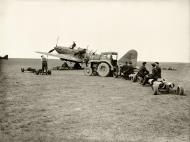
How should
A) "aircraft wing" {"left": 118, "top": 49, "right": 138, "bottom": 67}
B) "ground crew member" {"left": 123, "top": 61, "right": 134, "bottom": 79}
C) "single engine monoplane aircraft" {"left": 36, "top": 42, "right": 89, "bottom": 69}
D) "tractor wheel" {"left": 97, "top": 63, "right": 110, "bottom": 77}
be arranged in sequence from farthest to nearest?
"single engine monoplane aircraft" {"left": 36, "top": 42, "right": 89, "bottom": 69}, "aircraft wing" {"left": 118, "top": 49, "right": 138, "bottom": 67}, "tractor wheel" {"left": 97, "top": 63, "right": 110, "bottom": 77}, "ground crew member" {"left": 123, "top": 61, "right": 134, "bottom": 79}

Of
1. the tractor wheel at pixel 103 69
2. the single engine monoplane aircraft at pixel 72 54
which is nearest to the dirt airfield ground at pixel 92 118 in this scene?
the tractor wheel at pixel 103 69

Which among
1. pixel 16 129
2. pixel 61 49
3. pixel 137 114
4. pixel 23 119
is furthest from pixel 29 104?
pixel 61 49

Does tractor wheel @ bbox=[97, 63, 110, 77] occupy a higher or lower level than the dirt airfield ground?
higher

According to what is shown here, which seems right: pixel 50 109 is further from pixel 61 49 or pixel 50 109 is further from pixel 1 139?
pixel 61 49

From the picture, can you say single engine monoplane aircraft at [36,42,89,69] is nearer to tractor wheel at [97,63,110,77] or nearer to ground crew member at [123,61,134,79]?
tractor wheel at [97,63,110,77]

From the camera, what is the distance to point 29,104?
9.66 m

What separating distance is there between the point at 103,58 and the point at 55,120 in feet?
48.9

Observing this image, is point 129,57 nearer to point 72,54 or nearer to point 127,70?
point 127,70

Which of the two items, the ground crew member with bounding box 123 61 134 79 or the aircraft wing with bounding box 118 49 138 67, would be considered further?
the aircraft wing with bounding box 118 49 138 67

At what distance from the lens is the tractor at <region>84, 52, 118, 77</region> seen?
71.3ft

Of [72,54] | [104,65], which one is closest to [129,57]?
[104,65]

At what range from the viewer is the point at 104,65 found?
72.0 ft

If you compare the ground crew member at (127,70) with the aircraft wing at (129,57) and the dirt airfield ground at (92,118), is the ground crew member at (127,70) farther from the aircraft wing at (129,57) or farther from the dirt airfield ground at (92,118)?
the dirt airfield ground at (92,118)

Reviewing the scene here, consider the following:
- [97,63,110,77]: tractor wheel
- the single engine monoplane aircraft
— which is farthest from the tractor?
the single engine monoplane aircraft
